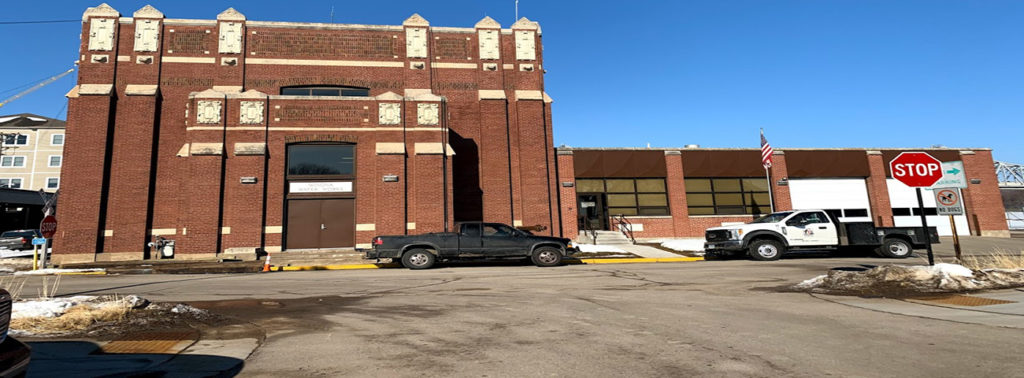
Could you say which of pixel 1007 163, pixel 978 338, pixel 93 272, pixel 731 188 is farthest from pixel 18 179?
pixel 1007 163

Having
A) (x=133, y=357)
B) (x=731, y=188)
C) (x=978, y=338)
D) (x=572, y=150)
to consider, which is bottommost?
(x=978, y=338)

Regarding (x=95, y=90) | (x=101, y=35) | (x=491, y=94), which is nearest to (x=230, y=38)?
(x=101, y=35)

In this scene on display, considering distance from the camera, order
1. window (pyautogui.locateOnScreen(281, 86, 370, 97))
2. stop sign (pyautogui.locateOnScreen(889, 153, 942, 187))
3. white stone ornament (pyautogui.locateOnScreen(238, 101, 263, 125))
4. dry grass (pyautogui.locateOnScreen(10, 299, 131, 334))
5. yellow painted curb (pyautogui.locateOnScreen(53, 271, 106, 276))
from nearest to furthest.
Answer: dry grass (pyautogui.locateOnScreen(10, 299, 131, 334)) < stop sign (pyautogui.locateOnScreen(889, 153, 942, 187)) < yellow painted curb (pyautogui.locateOnScreen(53, 271, 106, 276)) < white stone ornament (pyautogui.locateOnScreen(238, 101, 263, 125)) < window (pyautogui.locateOnScreen(281, 86, 370, 97))

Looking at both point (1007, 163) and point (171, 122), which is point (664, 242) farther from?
point (1007, 163)

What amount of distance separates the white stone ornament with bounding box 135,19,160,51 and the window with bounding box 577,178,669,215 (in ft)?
70.5

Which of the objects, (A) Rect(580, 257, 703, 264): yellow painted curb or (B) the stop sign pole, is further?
(A) Rect(580, 257, 703, 264): yellow painted curb

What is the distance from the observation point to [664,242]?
2278 cm

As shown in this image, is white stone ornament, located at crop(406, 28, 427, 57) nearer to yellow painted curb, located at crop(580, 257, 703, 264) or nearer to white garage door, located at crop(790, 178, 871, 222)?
yellow painted curb, located at crop(580, 257, 703, 264)

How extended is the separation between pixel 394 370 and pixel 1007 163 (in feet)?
427

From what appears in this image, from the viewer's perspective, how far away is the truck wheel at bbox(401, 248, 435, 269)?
1438 cm

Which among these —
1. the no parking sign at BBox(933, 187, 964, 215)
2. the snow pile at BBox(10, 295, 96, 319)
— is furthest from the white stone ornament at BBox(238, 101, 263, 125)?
the no parking sign at BBox(933, 187, 964, 215)

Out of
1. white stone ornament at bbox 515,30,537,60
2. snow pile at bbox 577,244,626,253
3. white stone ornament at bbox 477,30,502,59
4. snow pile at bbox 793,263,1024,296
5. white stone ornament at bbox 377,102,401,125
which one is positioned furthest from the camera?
white stone ornament at bbox 515,30,537,60

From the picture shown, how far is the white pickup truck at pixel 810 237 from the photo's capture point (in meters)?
15.4

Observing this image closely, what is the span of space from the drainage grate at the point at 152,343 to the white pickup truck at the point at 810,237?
15005mm
